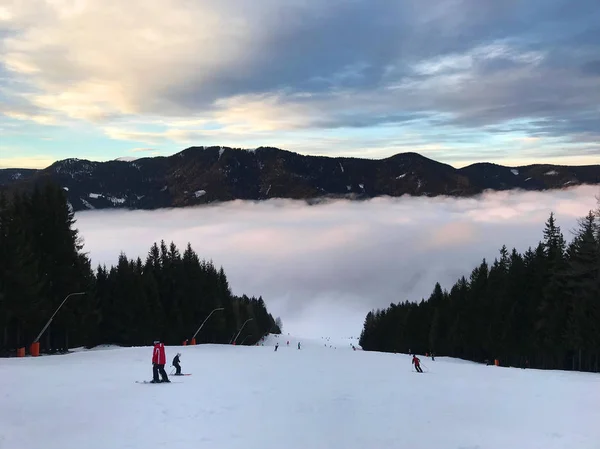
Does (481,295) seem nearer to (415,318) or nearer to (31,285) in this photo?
(415,318)

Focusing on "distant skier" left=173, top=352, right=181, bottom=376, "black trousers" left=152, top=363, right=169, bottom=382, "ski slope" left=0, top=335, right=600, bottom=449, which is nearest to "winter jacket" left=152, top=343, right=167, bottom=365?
"black trousers" left=152, top=363, right=169, bottom=382

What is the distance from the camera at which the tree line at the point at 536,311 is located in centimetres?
5100

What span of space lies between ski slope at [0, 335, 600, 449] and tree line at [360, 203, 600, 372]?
80.1 feet

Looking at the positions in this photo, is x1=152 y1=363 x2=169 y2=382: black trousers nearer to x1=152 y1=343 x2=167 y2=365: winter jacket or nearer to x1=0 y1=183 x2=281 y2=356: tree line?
x1=152 y1=343 x2=167 y2=365: winter jacket

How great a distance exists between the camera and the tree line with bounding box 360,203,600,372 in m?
51.0

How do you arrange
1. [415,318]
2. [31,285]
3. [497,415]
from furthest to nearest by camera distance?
[415,318], [31,285], [497,415]

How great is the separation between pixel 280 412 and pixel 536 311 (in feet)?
168

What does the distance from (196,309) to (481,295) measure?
41.6m

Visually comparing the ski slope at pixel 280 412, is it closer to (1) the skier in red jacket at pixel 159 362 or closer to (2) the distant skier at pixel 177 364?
(2) the distant skier at pixel 177 364

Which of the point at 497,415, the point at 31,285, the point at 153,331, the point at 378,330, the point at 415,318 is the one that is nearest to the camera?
the point at 497,415

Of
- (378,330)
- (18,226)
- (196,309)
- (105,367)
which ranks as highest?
(18,226)

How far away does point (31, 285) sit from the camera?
142 feet

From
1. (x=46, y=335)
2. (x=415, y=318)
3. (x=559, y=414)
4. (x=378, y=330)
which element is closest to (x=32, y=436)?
(x=559, y=414)

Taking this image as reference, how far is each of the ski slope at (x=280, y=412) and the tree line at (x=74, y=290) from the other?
17.3 m
